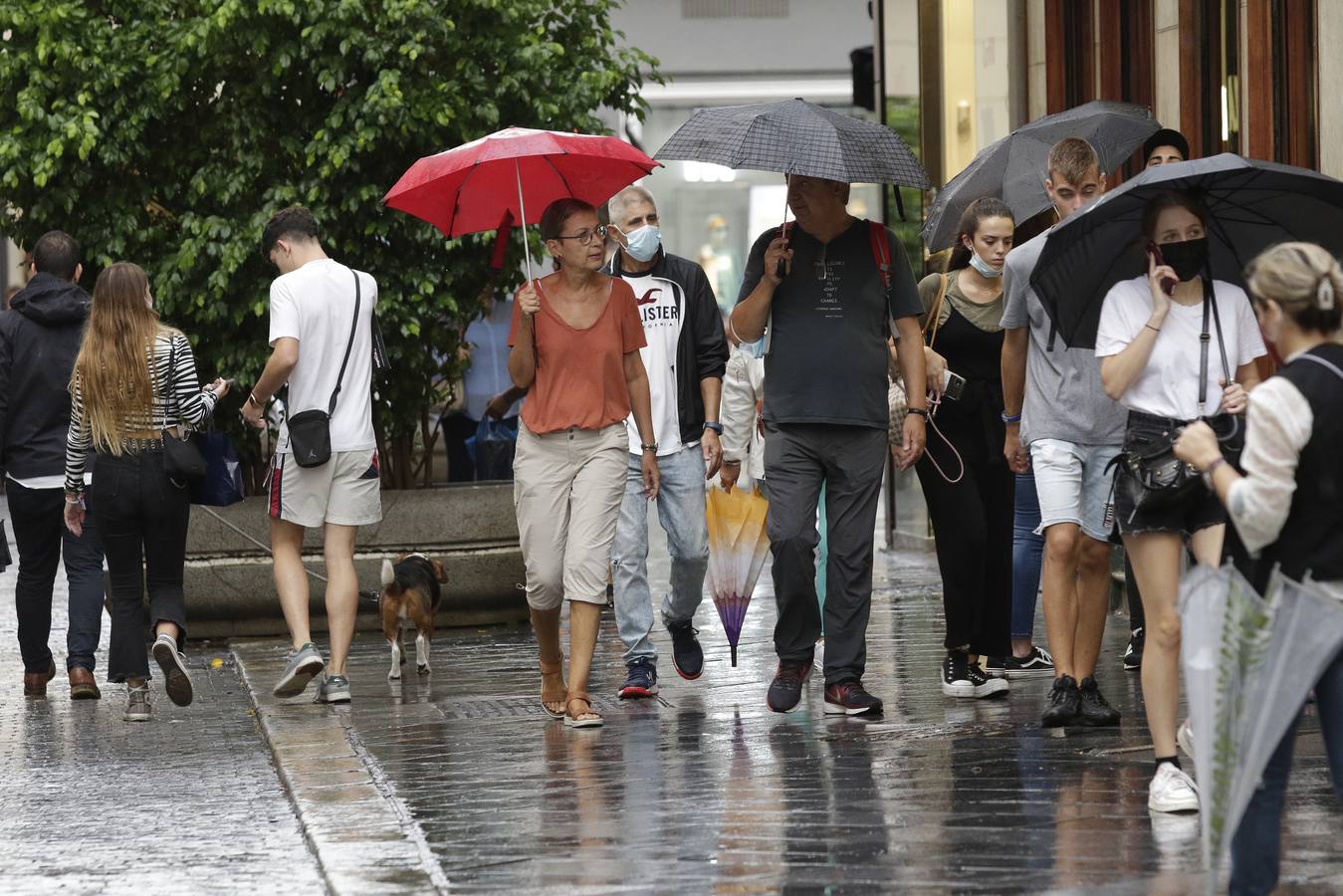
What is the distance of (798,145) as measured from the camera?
7.40 metres

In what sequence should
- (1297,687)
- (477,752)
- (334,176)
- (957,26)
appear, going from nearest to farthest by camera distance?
(1297,687) < (477,752) < (334,176) < (957,26)

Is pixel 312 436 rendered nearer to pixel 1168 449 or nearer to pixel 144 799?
pixel 144 799

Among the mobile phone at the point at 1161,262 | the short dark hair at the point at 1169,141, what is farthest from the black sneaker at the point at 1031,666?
the mobile phone at the point at 1161,262

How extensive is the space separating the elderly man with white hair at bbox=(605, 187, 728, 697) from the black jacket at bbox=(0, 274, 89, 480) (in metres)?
2.55

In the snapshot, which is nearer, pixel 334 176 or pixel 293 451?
pixel 293 451

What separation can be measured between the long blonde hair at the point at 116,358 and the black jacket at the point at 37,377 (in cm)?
88

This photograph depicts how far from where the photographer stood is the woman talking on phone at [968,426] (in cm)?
816

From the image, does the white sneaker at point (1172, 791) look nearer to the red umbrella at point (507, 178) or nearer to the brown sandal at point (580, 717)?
the brown sandal at point (580, 717)

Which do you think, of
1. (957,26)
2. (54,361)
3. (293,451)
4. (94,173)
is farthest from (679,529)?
(957,26)

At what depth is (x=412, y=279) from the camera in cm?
1077

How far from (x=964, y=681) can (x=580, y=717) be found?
153cm

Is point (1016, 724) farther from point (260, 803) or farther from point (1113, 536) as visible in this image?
point (260, 803)

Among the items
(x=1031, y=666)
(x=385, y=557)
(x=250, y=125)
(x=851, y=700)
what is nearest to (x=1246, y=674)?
(x=851, y=700)

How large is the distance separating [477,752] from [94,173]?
15.9 feet
